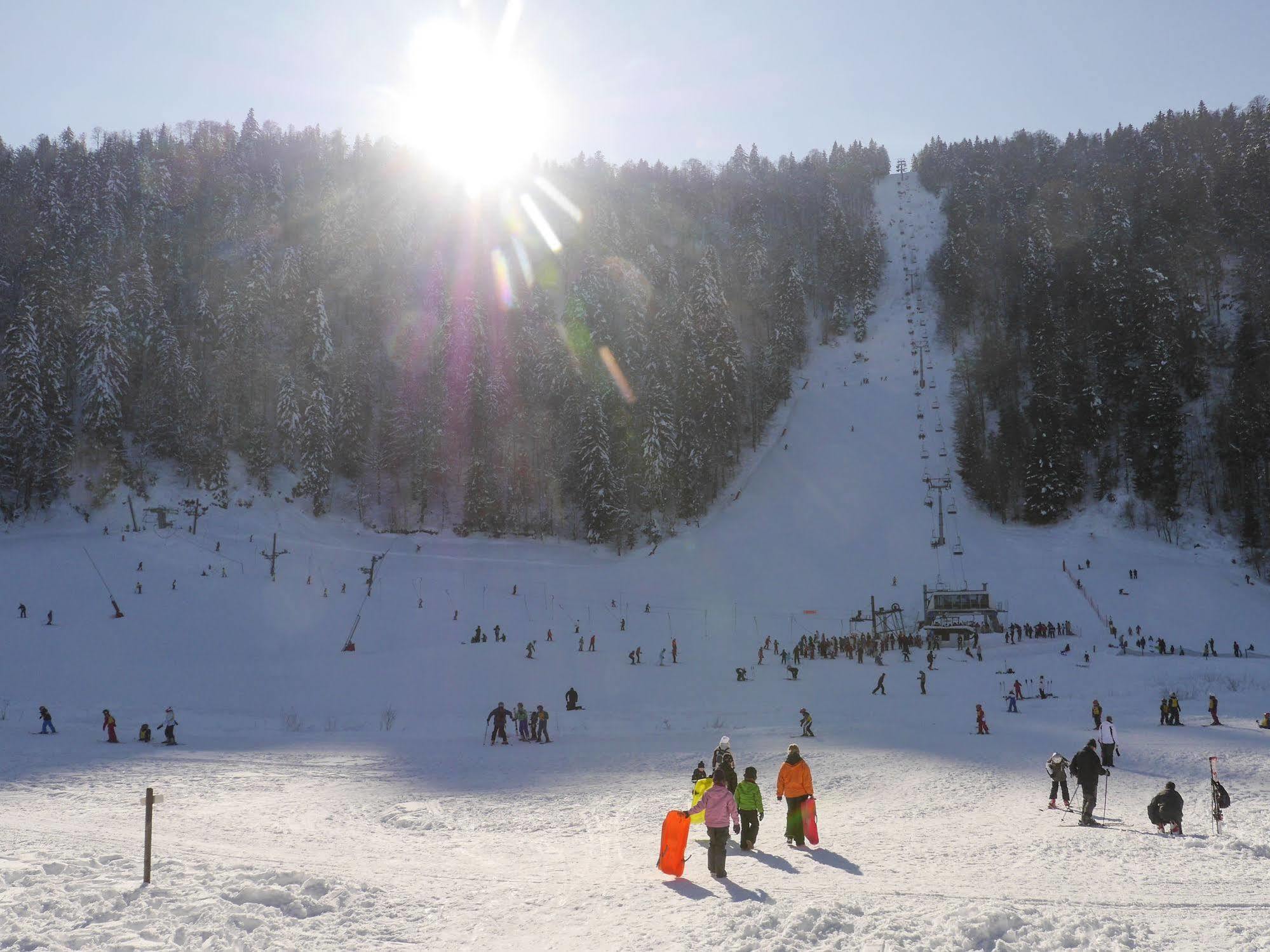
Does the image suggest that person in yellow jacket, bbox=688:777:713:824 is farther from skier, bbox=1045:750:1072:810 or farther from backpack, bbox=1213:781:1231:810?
backpack, bbox=1213:781:1231:810

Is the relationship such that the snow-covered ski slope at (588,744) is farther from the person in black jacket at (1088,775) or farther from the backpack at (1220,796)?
the backpack at (1220,796)

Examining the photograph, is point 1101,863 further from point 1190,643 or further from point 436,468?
point 436,468

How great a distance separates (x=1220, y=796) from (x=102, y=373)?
70.3 m

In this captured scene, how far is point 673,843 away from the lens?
8742 mm

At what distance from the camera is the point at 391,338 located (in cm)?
8300

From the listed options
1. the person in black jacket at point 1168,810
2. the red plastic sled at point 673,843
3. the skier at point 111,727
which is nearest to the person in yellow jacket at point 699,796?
the red plastic sled at point 673,843

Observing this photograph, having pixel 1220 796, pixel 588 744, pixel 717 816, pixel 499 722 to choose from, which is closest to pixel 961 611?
pixel 588 744

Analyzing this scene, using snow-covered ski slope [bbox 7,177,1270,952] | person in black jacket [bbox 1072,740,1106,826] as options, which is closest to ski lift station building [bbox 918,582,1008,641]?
snow-covered ski slope [bbox 7,177,1270,952]

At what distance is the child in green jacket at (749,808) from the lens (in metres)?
9.88

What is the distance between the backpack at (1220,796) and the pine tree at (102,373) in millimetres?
66875

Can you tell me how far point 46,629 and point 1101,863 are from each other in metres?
41.0

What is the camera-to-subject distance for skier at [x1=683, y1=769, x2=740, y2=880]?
8.70 m

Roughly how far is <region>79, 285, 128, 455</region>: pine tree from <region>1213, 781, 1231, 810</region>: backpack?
66.9 meters

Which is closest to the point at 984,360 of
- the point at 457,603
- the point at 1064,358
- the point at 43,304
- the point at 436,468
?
the point at 1064,358
